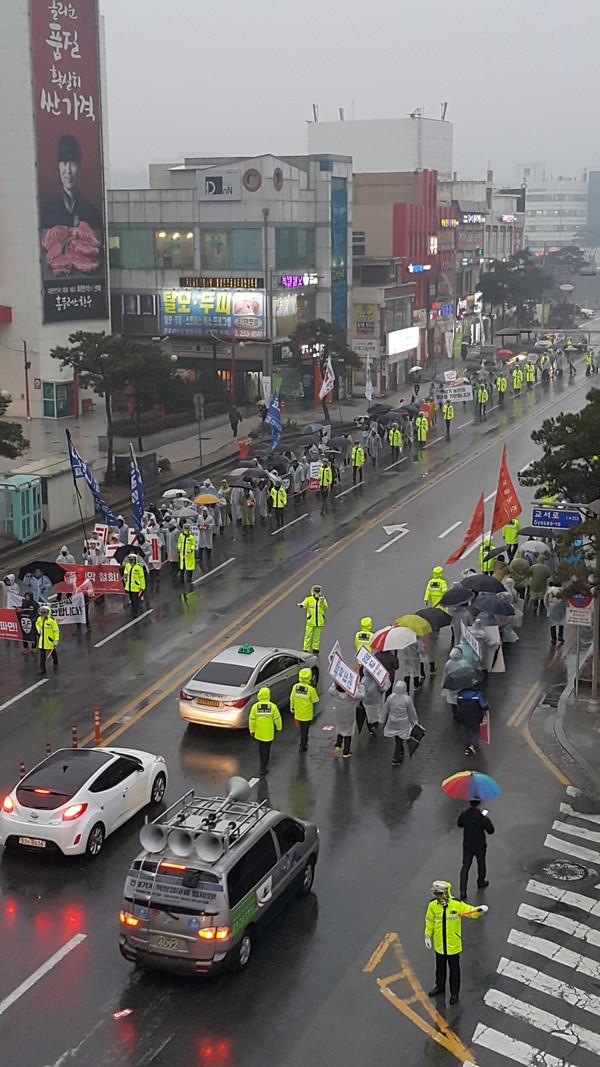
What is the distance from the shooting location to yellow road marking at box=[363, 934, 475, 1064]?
1216 centimetres

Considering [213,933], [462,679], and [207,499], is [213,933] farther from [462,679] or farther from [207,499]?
[207,499]

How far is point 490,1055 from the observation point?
12.0 m

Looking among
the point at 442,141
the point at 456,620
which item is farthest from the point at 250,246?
the point at 442,141

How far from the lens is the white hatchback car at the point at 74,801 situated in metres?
15.9

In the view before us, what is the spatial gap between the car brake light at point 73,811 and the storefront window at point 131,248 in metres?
53.2

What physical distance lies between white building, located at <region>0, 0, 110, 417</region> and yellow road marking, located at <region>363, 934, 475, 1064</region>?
45946mm

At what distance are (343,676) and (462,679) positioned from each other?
210cm

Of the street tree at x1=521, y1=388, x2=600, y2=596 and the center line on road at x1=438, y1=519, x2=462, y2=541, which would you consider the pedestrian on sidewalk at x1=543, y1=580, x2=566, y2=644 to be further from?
the center line on road at x1=438, y1=519, x2=462, y2=541

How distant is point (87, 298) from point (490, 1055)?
5279 cm

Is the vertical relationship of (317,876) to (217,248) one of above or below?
below

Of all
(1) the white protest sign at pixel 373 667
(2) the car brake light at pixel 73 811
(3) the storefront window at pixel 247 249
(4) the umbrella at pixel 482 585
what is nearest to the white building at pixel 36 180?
(3) the storefront window at pixel 247 249

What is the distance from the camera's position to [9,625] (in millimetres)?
25359

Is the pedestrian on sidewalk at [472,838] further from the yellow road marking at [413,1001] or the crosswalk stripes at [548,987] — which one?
the yellow road marking at [413,1001]

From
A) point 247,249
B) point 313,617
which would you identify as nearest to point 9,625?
point 313,617
